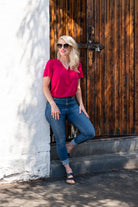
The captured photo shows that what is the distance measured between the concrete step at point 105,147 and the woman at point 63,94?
1.87 ft

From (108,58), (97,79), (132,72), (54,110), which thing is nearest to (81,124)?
(54,110)

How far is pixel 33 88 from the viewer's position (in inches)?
188

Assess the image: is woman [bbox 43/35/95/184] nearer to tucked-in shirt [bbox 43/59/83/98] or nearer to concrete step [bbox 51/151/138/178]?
tucked-in shirt [bbox 43/59/83/98]

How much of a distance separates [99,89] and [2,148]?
1951 millimetres

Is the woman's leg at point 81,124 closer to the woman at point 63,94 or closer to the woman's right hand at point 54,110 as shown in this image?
the woman at point 63,94

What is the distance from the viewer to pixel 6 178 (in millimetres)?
4672

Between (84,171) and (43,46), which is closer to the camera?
(43,46)

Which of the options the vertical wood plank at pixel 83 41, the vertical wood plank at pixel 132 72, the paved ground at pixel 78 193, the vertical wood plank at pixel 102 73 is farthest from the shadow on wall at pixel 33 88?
the vertical wood plank at pixel 132 72

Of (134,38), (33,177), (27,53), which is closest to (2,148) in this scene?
(33,177)

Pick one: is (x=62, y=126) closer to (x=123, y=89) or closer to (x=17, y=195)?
(x=17, y=195)

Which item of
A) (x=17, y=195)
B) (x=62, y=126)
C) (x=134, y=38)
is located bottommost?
(x=17, y=195)

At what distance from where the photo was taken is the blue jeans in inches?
185

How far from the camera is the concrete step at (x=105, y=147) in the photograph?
542 cm

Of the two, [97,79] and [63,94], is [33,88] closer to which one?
[63,94]
